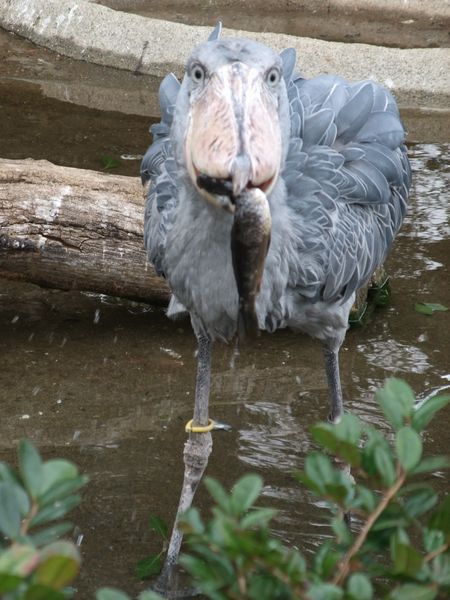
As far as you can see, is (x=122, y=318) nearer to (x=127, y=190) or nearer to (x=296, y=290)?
(x=127, y=190)

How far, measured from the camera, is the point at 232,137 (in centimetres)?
247

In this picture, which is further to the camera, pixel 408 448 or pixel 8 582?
pixel 408 448

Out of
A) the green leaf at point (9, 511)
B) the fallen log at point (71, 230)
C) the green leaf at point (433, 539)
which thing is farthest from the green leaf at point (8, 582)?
the fallen log at point (71, 230)

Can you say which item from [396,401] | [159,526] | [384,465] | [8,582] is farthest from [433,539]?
[159,526]

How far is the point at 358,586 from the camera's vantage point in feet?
5.51

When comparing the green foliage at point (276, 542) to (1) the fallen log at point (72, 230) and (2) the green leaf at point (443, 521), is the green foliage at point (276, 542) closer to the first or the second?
(2) the green leaf at point (443, 521)

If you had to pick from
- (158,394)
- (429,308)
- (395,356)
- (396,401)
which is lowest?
(158,394)

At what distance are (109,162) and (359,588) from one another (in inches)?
210

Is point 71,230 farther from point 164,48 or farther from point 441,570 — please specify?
point 164,48

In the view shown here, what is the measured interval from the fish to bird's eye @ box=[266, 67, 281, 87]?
32cm

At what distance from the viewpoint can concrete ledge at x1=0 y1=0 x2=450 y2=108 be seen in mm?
7906

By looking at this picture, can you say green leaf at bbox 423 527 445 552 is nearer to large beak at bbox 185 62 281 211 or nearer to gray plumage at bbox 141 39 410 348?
large beak at bbox 185 62 281 211

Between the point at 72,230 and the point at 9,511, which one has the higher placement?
the point at 9,511

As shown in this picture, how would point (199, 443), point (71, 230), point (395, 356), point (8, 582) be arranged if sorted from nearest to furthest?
1. point (8, 582)
2. point (199, 443)
3. point (71, 230)
4. point (395, 356)
